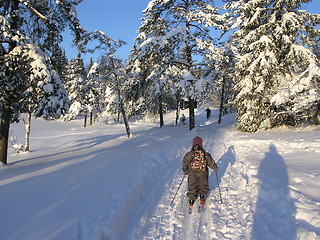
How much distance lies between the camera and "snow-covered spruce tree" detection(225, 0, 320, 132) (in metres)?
10.5

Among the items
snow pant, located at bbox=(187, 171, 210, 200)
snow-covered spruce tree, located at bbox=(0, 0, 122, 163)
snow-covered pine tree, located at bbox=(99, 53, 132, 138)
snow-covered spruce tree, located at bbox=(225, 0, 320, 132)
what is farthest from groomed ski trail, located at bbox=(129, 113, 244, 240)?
snow-covered pine tree, located at bbox=(99, 53, 132, 138)

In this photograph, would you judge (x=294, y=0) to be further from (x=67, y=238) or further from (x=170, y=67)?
(x=67, y=238)

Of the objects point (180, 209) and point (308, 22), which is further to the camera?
point (308, 22)

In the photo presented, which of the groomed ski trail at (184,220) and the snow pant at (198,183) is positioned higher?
the snow pant at (198,183)

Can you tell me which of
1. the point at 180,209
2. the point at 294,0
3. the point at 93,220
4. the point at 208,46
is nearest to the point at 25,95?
the point at 93,220

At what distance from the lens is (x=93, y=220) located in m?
4.00

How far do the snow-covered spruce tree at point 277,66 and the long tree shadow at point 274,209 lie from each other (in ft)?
21.2

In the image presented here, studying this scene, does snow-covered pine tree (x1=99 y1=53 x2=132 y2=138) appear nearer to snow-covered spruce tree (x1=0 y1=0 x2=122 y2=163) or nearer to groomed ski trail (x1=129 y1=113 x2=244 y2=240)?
snow-covered spruce tree (x1=0 y1=0 x2=122 y2=163)

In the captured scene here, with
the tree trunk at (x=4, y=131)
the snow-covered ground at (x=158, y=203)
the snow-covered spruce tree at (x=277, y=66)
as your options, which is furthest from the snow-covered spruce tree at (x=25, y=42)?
the snow-covered spruce tree at (x=277, y=66)

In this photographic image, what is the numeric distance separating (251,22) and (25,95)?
13.4m

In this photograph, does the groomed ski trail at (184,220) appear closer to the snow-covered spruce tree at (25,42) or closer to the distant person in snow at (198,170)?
the distant person in snow at (198,170)

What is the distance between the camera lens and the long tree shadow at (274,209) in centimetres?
340

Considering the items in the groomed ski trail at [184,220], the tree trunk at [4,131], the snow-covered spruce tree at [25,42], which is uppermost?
the snow-covered spruce tree at [25,42]

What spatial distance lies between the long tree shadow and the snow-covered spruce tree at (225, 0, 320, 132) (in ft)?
21.2
